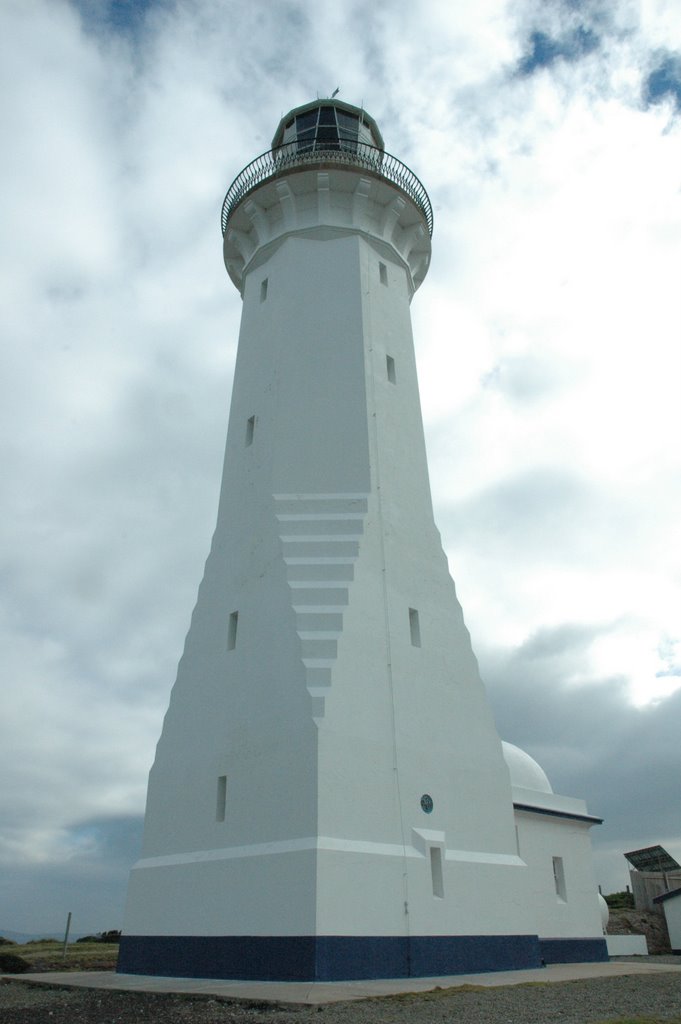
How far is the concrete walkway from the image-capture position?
10.8 meters

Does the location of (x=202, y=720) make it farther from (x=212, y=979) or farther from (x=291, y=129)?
(x=291, y=129)

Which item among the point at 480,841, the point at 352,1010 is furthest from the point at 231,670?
the point at 352,1010

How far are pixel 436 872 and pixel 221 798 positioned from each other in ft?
14.6

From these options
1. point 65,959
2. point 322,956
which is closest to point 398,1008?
point 322,956

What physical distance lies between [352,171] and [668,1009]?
66.6 ft

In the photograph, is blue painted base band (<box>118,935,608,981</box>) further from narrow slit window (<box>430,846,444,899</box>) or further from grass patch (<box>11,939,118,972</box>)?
grass patch (<box>11,939,118,972</box>)

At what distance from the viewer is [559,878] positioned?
2094cm

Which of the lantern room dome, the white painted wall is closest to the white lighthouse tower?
the lantern room dome

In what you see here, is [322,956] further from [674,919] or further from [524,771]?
[674,919]

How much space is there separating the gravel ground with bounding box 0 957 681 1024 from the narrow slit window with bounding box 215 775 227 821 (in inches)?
144

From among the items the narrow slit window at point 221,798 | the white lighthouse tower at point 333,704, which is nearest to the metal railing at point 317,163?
the white lighthouse tower at point 333,704

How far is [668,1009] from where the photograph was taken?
10.0 m

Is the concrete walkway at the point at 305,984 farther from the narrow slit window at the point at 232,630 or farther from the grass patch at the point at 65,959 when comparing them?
the narrow slit window at the point at 232,630

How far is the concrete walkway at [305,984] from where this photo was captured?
427 inches
